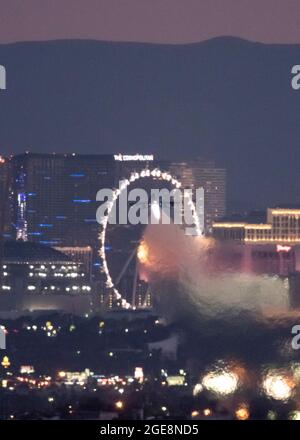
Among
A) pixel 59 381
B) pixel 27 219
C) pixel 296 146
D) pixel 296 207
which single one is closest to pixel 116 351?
pixel 59 381

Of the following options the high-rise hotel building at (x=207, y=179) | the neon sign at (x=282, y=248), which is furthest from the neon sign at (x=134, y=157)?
the neon sign at (x=282, y=248)

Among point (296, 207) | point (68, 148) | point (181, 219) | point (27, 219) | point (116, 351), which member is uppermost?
point (68, 148)

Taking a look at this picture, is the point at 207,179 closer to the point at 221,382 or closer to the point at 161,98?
the point at 161,98

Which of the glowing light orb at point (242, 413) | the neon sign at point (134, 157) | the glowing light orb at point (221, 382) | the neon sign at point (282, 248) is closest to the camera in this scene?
the glowing light orb at point (242, 413)

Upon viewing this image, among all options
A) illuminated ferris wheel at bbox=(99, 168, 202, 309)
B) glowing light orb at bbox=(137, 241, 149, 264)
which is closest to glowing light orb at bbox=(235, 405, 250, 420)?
glowing light orb at bbox=(137, 241, 149, 264)

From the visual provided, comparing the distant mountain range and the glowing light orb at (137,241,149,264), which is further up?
the distant mountain range

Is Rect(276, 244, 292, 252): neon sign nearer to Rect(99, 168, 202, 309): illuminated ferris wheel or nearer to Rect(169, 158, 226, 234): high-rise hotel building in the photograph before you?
Rect(99, 168, 202, 309): illuminated ferris wheel

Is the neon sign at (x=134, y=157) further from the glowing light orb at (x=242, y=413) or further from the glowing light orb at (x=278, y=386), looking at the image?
the glowing light orb at (x=242, y=413)

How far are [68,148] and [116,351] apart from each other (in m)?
30.2

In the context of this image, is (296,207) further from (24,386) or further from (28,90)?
(24,386)

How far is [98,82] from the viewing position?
191 feet

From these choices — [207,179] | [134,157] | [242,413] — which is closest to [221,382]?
[242,413]

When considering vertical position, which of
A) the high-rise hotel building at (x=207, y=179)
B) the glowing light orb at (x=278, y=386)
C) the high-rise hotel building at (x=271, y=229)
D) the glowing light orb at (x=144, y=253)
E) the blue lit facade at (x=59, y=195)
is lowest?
the glowing light orb at (x=278, y=386)

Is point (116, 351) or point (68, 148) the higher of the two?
point (68, 148)
